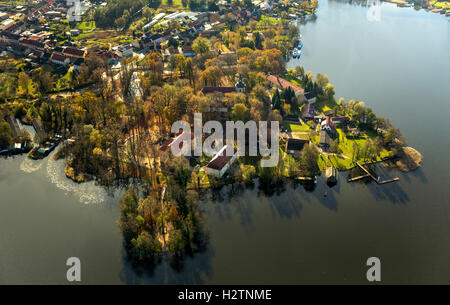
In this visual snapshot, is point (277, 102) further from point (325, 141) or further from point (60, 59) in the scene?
point (60, 59)

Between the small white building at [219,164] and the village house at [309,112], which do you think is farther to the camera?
the village house at [309,112]

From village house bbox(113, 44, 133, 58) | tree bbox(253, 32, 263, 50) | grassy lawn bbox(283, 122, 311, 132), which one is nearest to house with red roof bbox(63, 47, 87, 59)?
village house bbox(113, 44, 133, 58)

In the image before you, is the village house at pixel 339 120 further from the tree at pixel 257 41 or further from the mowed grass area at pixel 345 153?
the tree at pixel 257 41

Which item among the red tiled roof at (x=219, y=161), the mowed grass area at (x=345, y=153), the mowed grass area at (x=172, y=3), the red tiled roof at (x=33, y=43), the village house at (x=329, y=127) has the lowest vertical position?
the mowed grass area at (x=345, y=153)

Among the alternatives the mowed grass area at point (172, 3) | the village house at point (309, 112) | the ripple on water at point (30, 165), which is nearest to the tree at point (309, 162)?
the village house at point (309, 112)

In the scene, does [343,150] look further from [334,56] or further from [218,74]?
[334,56]

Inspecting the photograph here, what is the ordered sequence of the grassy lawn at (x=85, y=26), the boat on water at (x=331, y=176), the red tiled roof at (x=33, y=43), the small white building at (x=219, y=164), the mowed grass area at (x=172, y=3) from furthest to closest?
the mowed grass area at (x=172, y=3) → the grassy lawn at (x=85, y=26) → the red tiled roof at (x=33, y=43) → the boat on water at (x=331, y=176) → the small white building at (x=219, y=164)

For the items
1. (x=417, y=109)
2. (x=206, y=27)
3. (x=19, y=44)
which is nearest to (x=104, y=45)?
(x=19, y=44)
